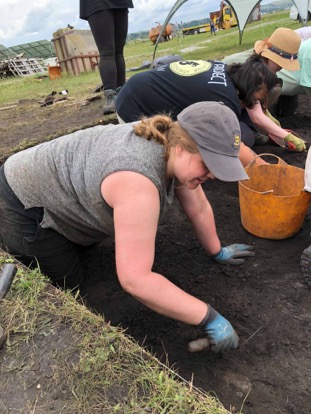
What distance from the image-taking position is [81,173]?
1.58 metres

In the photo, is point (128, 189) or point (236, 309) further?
point (236, 309)

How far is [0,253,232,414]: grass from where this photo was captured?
1.15 m

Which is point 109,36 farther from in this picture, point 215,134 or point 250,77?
point 215,134

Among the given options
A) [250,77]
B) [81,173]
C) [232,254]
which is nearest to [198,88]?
[250,77]

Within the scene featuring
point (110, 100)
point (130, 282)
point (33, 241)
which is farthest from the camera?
point (110, 100)

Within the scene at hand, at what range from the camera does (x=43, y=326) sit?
144 cm

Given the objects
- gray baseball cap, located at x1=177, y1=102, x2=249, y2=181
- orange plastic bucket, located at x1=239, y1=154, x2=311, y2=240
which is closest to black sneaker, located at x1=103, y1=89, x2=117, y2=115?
orange plastic bucket, located at x1=239, y1=154, x2=311, y2=240

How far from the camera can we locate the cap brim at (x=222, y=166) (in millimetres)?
1312

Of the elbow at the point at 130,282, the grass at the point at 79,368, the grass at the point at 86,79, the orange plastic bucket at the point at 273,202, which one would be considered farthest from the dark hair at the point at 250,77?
the grass at the point at 86,79

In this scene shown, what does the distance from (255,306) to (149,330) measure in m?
0.59

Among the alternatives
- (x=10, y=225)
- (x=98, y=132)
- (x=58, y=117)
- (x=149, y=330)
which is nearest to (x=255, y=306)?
(x=149, y=330)

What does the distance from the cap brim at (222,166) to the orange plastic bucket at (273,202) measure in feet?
2.97

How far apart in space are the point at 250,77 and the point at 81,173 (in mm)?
1392

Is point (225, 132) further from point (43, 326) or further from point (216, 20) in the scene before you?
point (216, 20)
